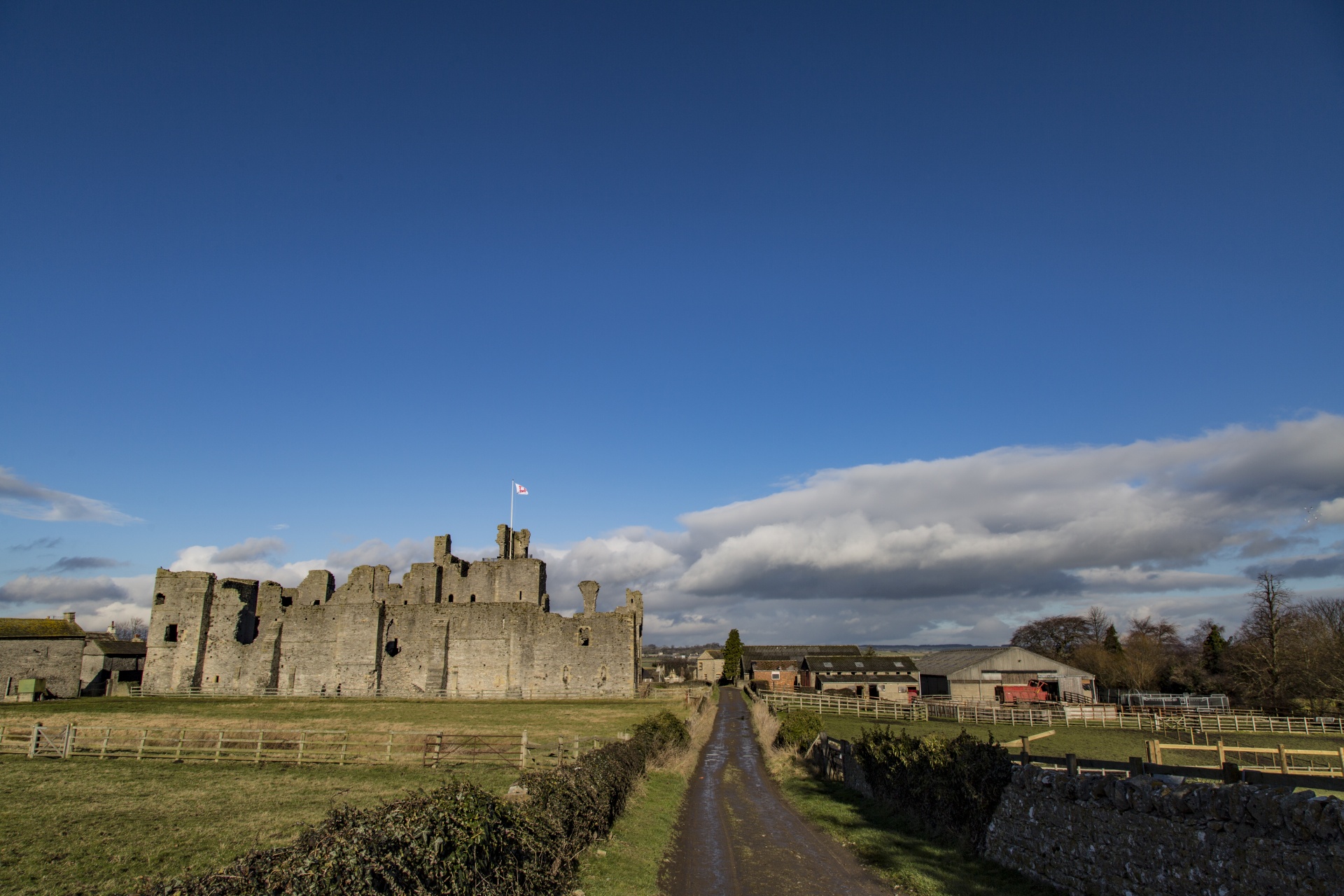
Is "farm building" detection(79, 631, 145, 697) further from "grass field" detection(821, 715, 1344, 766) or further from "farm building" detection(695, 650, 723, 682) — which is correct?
"farm building" detection(695, 650, 723, 682)

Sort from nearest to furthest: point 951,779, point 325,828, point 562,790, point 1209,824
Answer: point 325,828
point 1209,824
point 562,790
point 951,779

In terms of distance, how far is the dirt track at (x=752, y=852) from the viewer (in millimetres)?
12836

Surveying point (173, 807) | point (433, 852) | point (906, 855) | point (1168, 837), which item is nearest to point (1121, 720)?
point (906, 855)

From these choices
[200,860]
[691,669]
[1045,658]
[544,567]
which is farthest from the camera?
[691,669]

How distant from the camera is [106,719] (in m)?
36.2

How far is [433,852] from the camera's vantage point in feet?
24.9

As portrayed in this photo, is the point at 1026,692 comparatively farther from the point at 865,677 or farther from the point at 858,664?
the point at 858,664

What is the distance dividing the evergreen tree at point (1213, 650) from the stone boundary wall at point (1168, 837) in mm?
72458

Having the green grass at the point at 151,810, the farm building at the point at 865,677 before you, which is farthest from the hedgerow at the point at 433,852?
the farm building at the point at 865,677

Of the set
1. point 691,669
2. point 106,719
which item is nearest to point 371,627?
point 106,719

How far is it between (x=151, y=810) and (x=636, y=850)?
1141cm

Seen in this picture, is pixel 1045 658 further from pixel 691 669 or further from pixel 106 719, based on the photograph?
pixel 691 669

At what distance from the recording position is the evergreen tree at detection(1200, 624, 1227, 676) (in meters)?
69.2

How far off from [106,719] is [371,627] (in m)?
22.7
